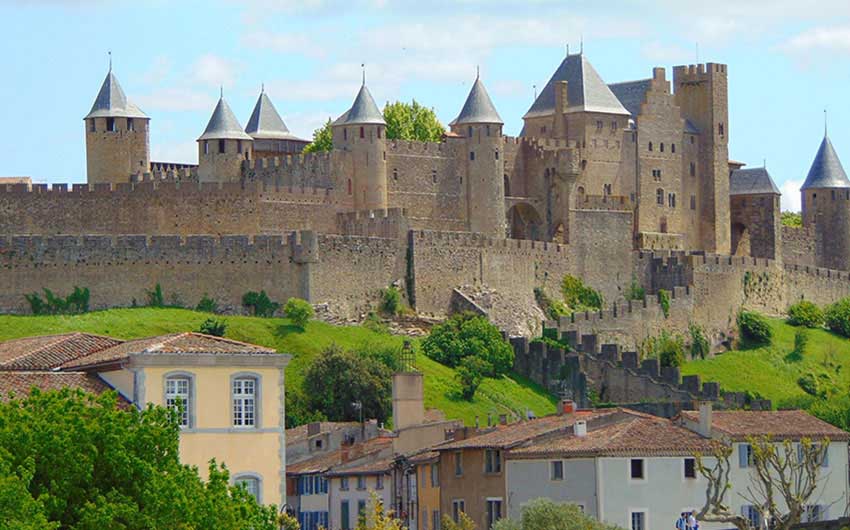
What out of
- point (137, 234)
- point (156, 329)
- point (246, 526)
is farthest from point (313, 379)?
point (246, 526)

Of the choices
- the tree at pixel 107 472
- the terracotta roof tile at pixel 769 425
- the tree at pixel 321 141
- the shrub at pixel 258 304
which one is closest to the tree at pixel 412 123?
the tree at pixel 321 141

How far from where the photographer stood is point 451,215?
111m

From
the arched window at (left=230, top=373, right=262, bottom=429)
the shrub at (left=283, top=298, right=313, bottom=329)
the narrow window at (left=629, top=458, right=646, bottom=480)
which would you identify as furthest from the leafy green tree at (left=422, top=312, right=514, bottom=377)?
the arched window at (left=230, top=373, right=262, bottom=429)

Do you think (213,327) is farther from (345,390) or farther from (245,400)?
(245,400)

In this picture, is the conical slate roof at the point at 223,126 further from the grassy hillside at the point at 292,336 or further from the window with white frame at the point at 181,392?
the window with white frame at the point at 181,392

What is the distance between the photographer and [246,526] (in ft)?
157

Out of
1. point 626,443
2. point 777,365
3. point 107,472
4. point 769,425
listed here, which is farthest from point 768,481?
point 777,365

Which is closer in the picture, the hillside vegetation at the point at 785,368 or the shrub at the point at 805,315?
the hillside vegetation at the point at 785,368

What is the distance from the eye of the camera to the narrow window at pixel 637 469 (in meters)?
63.3

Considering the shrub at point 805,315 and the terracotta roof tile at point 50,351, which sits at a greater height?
the terracotta roof tile at point 50,351

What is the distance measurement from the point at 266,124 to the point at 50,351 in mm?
54207

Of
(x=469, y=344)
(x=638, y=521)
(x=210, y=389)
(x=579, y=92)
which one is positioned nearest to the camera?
(x=210, y=389)

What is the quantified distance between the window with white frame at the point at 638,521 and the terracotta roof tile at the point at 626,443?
151 cm

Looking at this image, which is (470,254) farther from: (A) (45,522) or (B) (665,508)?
(A) (45,522)
